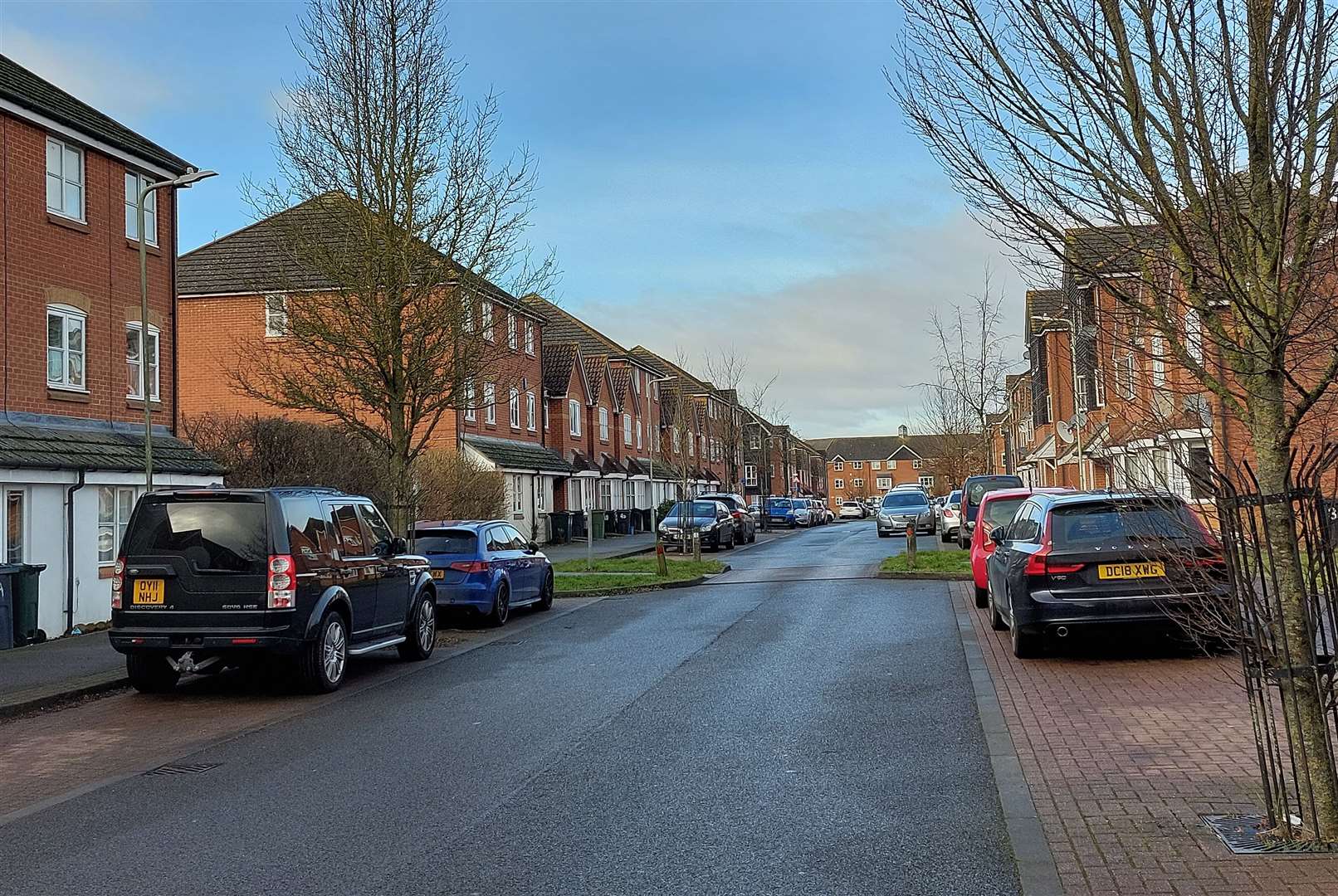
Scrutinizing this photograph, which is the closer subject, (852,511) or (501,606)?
(501,606)

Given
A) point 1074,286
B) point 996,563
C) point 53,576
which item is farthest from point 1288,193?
point 53,576

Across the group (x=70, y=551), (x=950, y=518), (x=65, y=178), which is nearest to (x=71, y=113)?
(x=65, y=178)

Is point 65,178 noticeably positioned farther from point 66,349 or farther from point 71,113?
point 66,349

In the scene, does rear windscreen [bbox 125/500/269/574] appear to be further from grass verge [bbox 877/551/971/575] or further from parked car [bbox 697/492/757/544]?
parked car [bbox 697/492/757/544]

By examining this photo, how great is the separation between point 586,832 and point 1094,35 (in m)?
4.50

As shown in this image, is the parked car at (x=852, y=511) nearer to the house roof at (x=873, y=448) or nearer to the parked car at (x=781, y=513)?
the parked car at (x=781, y=513)

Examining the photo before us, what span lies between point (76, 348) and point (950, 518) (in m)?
25.8

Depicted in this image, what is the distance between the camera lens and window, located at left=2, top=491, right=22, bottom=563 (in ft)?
54.7

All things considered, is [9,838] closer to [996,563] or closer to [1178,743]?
[1178,743]

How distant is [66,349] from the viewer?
1959 cm

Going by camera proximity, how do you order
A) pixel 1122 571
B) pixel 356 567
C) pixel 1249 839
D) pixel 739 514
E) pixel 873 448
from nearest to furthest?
pixel 1249 839 < pixel 1122 571 < pixel 356 567 < pixel 739 514 < pixel 873 448

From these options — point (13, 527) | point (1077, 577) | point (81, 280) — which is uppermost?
point (81, 280)

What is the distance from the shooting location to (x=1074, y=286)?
6.42 metres

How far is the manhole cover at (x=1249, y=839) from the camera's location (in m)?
5.33
